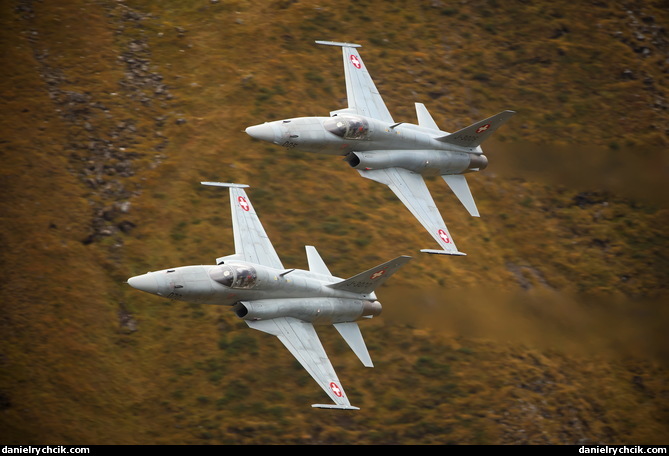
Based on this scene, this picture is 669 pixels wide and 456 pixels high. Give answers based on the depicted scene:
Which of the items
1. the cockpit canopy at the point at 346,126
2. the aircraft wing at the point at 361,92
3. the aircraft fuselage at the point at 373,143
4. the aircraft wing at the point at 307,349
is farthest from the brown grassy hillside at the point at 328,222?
the cockpit canopy at the point at 346,126

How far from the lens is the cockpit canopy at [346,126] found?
1690 inches

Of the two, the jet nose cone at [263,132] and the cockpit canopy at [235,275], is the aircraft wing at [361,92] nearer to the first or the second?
the jet nose cone at [263,132]

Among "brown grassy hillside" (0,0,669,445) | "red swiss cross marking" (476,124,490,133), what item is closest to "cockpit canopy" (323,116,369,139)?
"red swiss cross marking" (476,124,490,133)

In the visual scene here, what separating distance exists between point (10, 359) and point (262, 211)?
13.8 meters

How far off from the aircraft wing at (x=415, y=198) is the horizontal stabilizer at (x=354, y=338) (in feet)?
19.9

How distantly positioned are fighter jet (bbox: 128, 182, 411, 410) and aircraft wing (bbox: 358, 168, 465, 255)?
475 centimetres

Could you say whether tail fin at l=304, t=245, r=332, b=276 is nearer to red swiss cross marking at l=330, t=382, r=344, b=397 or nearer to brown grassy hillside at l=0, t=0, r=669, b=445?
brown grassy hillside at l=0, t=0, r=669, b=445

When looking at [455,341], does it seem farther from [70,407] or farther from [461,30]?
[461,30]

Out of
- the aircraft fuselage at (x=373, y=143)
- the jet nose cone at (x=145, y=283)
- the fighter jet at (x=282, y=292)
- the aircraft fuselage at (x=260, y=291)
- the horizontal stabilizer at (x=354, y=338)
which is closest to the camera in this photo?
the jet nose cone at (x=145, y=283)

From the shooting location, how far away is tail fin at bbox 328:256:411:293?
40406 mm

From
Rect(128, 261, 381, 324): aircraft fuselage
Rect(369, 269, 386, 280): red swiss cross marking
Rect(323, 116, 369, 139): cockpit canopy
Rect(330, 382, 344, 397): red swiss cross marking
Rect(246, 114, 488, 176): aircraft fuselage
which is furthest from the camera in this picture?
Rect(323, 116, 369, 139): cockpit canopy

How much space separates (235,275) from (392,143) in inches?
430

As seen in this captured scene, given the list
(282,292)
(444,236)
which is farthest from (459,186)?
(282,292)
